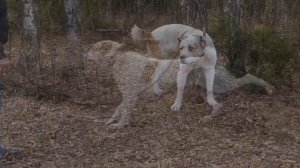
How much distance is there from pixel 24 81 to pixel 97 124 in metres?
1.38

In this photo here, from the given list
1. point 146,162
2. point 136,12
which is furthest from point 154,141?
point 136,12

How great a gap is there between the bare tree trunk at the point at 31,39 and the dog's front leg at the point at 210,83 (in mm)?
2056

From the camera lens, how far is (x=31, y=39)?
21.6 feet

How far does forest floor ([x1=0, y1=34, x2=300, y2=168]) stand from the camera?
4.40 meters

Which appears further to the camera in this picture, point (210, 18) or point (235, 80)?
point (210, 18)

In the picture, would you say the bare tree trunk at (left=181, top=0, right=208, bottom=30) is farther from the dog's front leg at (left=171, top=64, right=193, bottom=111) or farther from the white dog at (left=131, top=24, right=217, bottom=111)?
the dog's front leg at (left=171, top=64, right=193, bottom=111)

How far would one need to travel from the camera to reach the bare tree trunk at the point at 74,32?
263 inches

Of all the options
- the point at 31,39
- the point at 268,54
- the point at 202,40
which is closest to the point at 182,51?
the point at 202,40

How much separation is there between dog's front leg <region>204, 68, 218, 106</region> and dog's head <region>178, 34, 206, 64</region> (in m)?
0.30

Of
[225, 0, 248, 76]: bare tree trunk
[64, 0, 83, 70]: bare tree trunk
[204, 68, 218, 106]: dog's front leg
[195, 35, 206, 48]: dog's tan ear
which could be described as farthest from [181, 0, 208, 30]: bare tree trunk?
[64, 0, 83, 70]: bare tree trunk

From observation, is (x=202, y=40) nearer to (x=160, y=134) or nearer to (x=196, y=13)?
(x=160, y=134)

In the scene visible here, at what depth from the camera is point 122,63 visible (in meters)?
5.23

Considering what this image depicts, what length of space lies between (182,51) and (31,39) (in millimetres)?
2145

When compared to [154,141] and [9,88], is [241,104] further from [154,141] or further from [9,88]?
[9,88]
